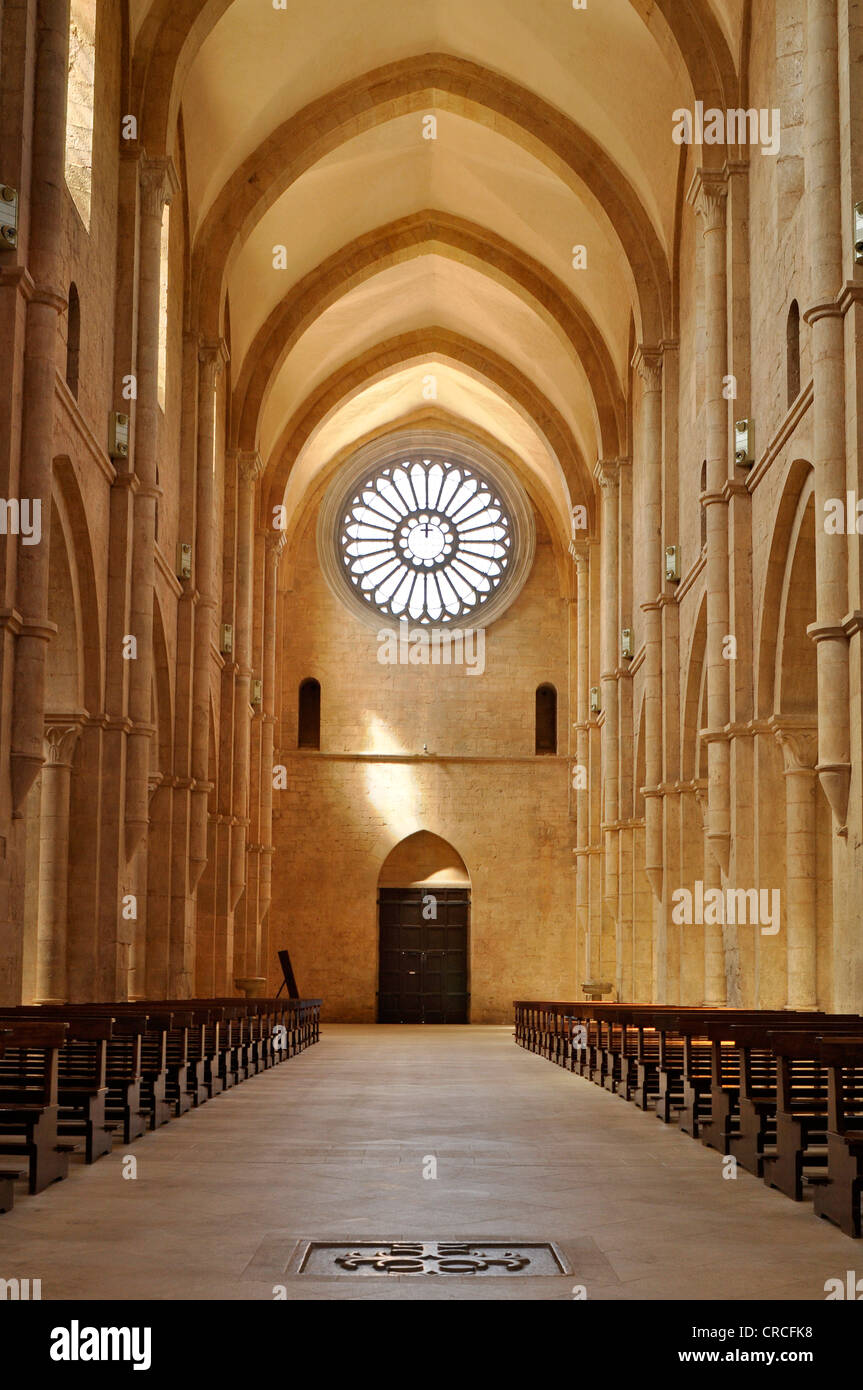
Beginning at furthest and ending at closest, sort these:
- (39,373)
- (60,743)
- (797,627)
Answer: (60,743)
(797,627)
(39,373)

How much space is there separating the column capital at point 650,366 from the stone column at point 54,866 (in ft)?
41.9

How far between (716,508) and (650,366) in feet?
Result: 24.6

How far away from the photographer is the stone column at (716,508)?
1972cm

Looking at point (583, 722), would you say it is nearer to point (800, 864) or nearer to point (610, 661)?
point (610, 661)

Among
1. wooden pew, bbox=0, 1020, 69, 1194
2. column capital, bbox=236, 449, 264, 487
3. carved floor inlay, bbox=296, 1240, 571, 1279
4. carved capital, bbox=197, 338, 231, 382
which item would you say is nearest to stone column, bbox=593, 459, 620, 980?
column capital, bbox=236, 449, 264, 487

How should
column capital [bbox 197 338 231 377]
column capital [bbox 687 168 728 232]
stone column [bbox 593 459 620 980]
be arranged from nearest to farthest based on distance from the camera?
column capital [bbox 687 168 728 232] < column capital [bbox 197 338 231 377] < stone column [bbox 593 459 620 980]

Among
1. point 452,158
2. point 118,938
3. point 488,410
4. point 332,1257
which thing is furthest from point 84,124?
point 488,410

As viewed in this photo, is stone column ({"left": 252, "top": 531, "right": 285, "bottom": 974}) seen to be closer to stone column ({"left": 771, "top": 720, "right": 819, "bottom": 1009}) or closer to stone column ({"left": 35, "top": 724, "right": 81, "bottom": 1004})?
stone column ({"left": 35, "top": 724, "right": 81, "bottom": 1004})

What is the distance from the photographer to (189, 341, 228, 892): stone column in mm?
26422

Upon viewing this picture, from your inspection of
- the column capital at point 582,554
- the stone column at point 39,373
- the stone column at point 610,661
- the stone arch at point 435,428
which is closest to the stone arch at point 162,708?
the stone column at point 610,661

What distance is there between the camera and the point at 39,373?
1456 centimetres

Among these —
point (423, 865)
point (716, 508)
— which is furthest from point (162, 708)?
point (423, 865)

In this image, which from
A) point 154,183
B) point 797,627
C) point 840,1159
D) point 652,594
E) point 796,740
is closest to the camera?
point 840,1159

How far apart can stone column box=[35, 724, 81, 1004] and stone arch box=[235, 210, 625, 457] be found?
45.8 feet
